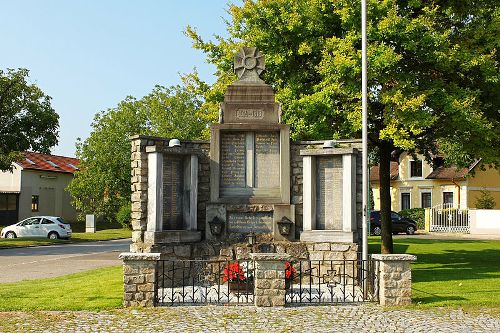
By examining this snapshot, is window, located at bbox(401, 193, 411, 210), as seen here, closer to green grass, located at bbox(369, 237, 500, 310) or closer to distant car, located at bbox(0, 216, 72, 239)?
green grass, located at bbox(369, 237, 500, 310)

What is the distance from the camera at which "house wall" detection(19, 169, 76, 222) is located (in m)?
52.7

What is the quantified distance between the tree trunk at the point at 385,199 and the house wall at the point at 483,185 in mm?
30866

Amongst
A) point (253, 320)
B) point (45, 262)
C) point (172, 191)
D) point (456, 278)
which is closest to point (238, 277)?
point (253, 320)

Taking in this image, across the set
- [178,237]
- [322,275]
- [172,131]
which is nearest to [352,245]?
[322,275]

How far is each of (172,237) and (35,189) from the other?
138 feet

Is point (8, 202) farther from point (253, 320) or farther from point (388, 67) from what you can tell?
point (253, 320)

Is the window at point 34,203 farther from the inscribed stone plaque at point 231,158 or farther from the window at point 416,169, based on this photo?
the inscribed stone plaque at point 231,158

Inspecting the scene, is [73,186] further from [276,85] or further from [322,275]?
[322,275]

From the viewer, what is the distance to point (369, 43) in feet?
60.2

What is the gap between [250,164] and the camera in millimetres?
16000

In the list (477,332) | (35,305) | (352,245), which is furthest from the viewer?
(352,245)

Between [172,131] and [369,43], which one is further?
[172,131]

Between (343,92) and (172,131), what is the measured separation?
29924 mm

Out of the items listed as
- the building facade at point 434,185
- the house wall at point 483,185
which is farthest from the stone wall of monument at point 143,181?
the house wall at point 483,185
